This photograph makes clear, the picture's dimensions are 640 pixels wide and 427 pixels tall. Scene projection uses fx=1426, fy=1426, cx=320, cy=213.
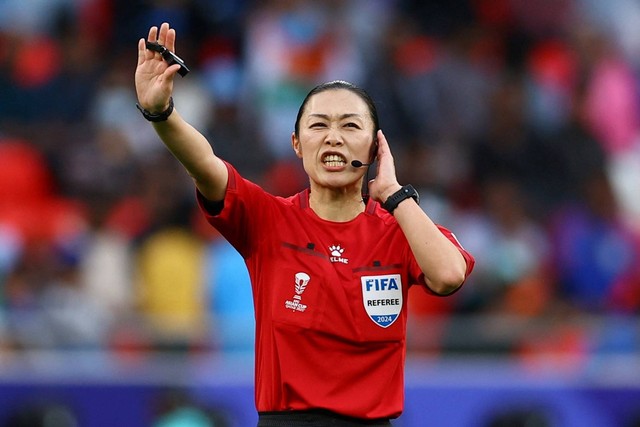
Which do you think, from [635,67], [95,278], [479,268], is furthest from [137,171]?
[635,67]

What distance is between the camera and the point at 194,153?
16.4ft

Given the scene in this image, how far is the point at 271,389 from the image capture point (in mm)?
5090

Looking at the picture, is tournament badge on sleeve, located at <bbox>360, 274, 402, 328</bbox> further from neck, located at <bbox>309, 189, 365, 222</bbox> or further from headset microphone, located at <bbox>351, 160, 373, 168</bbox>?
headset microphone, located at <bbox>351, 160, 373, 168</bbox>

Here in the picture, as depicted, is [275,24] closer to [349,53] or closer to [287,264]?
[349,53]

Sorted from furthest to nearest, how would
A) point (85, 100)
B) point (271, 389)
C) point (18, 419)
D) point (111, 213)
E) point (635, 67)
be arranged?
1. point (635, 67)
2. point (85, 100)
3. point (111, 213)
4. point (18, 419)
5. point (271, 389)

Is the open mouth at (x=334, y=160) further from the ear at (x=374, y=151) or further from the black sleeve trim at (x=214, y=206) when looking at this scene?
the black sleeve trim at (x=214, y=206)

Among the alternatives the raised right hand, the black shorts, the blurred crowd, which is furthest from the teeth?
the blurred crowd

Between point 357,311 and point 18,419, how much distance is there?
505cm

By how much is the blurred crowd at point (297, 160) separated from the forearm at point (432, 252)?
4.80m

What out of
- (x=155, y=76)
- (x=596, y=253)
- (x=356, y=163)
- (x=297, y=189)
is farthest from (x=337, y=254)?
(x=596, y=253)

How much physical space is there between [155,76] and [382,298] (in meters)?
1.14

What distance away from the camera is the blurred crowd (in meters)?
10.2

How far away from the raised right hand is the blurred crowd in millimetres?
5060

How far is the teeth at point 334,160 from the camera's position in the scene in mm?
5262
